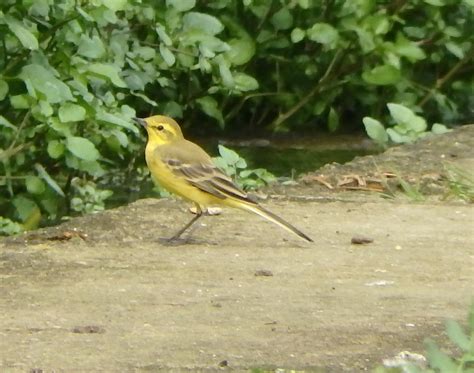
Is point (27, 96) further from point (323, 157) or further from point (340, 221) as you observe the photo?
point (323, 157)

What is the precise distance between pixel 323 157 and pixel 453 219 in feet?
12.4

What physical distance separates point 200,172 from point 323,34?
3.55 meters

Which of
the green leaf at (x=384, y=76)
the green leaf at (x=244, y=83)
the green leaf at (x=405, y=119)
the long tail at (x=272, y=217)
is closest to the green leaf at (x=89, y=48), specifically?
the long tail at (x=272, y=217)

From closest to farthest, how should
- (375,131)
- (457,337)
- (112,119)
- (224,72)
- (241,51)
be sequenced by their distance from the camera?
(457,337), (112,119), (375,131), (224,72), (241,51)

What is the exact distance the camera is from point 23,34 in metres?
8.10

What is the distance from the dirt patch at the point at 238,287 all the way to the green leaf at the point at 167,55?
1.61m

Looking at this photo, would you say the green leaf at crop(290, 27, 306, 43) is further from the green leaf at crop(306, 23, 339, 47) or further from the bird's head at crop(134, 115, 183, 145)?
the bird's head at crop(134, 115, 183, 145)

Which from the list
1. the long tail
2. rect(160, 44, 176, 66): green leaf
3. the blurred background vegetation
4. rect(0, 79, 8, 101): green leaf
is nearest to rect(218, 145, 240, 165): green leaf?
the blurred background vegetation

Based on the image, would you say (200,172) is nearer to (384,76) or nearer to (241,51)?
(241,51)

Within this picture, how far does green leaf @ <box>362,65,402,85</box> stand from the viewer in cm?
1158

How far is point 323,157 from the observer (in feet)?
38.1

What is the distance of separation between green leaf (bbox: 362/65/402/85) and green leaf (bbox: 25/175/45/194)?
3408 millimetres

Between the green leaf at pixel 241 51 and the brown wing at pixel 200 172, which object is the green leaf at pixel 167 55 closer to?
the green leaf at pixel 241 51

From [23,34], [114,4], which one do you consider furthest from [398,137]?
[23,34]
